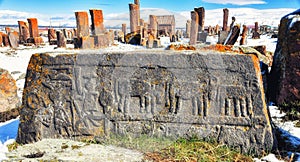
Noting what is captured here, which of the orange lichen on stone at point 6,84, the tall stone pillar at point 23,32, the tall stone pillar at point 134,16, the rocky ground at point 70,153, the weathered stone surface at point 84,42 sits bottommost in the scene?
the rocky ground at point 70,153

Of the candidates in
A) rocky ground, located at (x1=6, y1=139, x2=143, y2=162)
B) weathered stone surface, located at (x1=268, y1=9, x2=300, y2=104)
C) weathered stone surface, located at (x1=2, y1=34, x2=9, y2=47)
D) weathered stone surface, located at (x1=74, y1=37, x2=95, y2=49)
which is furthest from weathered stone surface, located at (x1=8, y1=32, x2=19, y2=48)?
weathered stone surface, located at (x1=268, y1=9, x2=300, y2=104)

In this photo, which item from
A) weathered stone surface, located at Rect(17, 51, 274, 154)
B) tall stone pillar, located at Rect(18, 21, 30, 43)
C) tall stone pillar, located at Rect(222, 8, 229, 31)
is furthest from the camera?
tall stone pillar, located at Rect(222, 8, 229, 31)

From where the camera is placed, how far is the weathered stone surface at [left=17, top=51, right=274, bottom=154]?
2.91 metres

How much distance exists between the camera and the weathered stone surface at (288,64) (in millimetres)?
4336

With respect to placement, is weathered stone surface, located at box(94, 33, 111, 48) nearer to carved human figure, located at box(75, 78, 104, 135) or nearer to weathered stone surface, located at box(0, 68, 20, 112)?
weathered stone surface, located at box(0, 68, 20, 112)

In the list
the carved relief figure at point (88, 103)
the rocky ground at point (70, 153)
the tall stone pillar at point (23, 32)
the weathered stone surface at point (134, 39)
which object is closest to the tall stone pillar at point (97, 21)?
the weathered stone surface at point (134, 39)

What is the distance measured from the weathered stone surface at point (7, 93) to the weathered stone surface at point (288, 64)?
15.8ft

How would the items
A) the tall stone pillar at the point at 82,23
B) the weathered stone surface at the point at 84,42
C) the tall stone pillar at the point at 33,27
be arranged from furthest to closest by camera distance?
the tall stone pillar at the point at 33,27
the tall stone pillar at the point at 82,23
the weathered stone surface at the point at 84,42

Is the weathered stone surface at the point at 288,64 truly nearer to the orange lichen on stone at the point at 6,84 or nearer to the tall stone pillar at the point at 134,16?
the orange lichen on stone at the point at 6,84

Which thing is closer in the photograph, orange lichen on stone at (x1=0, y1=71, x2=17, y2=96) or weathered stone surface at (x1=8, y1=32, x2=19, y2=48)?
orange lichen on stone at (x1=0, y1=71, x2=17, y2=96)

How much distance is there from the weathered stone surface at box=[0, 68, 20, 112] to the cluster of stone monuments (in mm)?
1841

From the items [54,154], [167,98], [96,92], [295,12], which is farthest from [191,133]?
[295,12]

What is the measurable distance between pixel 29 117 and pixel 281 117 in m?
3.60

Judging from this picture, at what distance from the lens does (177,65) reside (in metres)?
2.98
